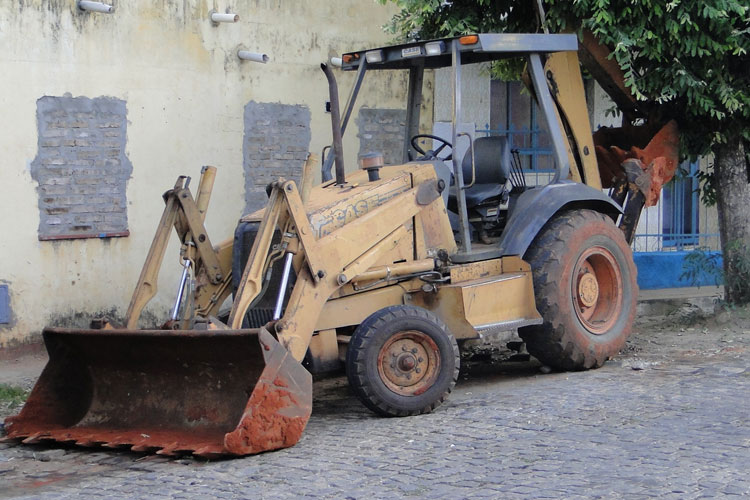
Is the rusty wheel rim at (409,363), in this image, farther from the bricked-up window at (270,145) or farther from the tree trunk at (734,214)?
the tree trunk at (734,214)

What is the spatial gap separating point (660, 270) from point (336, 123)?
717cm

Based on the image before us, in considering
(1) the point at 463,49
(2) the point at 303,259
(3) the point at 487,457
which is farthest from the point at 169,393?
(1) the point at 463,49

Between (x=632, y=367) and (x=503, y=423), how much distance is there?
2.29 metres

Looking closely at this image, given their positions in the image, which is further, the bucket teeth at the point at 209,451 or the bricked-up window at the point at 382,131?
the bricked-up window at the point at 382,131

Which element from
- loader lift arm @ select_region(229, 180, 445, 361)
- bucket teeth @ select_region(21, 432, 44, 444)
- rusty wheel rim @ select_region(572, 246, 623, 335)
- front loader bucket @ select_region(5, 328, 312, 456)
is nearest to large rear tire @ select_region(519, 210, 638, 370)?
rusty wheel rim @ select_region(572, 246, 623, 335)

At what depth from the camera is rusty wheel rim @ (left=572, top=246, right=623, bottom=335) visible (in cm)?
852

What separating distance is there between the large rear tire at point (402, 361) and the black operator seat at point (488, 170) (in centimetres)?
152

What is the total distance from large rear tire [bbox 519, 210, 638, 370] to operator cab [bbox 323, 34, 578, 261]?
0.39 meters

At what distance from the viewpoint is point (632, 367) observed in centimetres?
866

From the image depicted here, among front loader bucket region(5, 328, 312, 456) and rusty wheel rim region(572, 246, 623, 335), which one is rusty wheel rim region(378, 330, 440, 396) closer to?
front loader bucket region(5, 328, 312, 456)

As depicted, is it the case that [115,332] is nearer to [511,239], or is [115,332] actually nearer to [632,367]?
[511,239]

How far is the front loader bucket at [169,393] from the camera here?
243 inches

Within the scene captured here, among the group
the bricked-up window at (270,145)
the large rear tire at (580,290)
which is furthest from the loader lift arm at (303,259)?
the bricked-up window at (270,145)

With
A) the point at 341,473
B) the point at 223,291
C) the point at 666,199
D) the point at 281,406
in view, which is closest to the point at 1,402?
the point at 223,291
